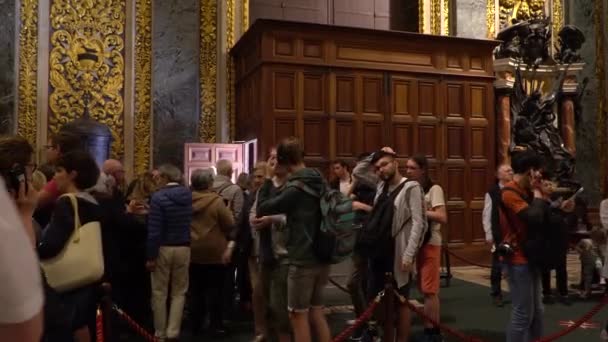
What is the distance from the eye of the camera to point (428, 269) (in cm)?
460

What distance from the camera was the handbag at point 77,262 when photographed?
2721mm

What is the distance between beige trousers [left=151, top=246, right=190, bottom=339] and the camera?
4773 millimetres

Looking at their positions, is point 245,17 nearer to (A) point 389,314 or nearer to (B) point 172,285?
(B) point 172,285

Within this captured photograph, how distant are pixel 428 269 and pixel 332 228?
4.10 feet

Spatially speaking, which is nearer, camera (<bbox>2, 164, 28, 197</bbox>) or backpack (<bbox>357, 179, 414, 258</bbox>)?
camera (<bbox>2, 164, 28, 197</bbox>)

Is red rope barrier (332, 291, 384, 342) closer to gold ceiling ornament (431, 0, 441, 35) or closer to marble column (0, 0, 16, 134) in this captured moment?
marble column (0, 0, 16, 134)

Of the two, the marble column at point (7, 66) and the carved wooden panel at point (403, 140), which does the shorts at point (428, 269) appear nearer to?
the carved wooden panel at point (403, 140)

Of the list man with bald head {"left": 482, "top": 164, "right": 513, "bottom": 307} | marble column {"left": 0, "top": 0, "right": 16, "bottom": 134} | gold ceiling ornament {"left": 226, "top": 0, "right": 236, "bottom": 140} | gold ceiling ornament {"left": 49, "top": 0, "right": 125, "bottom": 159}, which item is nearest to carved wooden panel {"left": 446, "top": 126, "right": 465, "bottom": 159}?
man with bald head {"left": 482, "top": 164, "right": 513, "bottom": 307}

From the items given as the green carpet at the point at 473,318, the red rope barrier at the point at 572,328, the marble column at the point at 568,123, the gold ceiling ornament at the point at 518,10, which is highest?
the gold ceiling ornament at the point at 518,10

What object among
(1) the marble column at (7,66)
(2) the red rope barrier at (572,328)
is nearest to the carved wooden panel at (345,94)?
(1) the marble column at (7,66)

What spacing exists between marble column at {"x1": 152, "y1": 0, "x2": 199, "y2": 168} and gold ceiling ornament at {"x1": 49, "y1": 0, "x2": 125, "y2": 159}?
0.59 metres

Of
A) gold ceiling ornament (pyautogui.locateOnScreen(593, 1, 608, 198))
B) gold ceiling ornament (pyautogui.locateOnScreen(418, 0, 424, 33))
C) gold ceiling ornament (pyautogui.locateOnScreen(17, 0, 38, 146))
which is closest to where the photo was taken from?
gold ceiling ornament (pyautogui.locateOnScreen(17, 0, 38, 146))

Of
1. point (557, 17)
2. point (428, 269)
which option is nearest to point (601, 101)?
point (557, 17)

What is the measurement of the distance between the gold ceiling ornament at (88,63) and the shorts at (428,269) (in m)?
6.50
